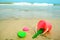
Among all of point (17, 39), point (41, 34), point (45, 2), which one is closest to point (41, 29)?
point (41, 34)

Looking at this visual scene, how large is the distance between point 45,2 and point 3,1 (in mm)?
672

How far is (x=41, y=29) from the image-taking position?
911 millimetres

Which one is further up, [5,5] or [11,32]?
[5,5]

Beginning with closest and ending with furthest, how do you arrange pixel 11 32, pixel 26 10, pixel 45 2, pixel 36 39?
pixel 36 39 < pixel 11 32 < pixel 26 10 < pixel 45 2

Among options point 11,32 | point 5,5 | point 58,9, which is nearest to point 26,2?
point 5,5

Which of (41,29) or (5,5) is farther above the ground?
(5,5)

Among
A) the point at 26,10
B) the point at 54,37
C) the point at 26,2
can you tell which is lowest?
the point at 54,37

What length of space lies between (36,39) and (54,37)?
0.50 feet

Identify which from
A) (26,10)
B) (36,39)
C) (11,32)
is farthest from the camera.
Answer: (26,10)

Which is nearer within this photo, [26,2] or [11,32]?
[11,32]

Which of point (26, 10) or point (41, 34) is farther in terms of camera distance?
point (26, 10)

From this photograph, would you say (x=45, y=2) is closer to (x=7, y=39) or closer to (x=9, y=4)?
(x=9, y=4)

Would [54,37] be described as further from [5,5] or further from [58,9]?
[5,5]

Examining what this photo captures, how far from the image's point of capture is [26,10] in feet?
5.51
